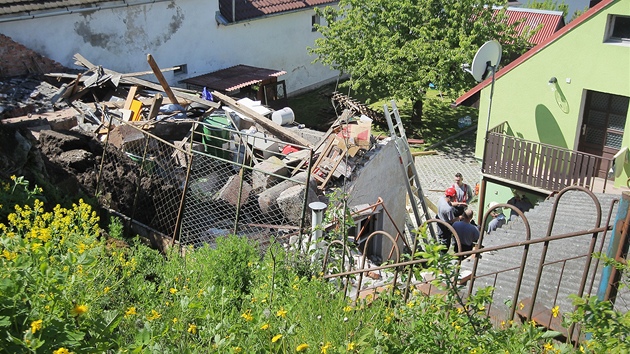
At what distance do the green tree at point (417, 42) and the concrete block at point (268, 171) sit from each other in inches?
353

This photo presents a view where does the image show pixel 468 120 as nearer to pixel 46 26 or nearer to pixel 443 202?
pixel 443 202

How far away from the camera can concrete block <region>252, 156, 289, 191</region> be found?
10.0 metres

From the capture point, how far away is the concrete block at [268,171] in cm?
1001

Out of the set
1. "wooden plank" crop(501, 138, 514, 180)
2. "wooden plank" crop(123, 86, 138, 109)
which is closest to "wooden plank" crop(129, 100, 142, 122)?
"wooden plank" crop(123, 86, 138, 109)

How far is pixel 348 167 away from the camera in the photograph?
34.3 ft

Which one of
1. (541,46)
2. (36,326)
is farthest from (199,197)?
(541,46)

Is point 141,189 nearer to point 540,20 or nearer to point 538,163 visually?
point 538,163

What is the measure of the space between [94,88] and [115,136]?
4.41 m

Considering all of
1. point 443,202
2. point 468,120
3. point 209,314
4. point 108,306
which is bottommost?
point 468,120

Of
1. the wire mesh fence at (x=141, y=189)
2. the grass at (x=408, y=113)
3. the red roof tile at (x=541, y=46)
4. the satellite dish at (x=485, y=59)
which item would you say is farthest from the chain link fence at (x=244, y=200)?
the grass at (x=408, y=113)

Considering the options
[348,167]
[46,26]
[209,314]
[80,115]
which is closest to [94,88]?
[80,115]

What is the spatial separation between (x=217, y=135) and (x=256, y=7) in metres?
11.5

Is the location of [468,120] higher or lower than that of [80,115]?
lower

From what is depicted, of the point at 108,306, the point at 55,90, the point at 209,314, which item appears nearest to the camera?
the point at 209,314
